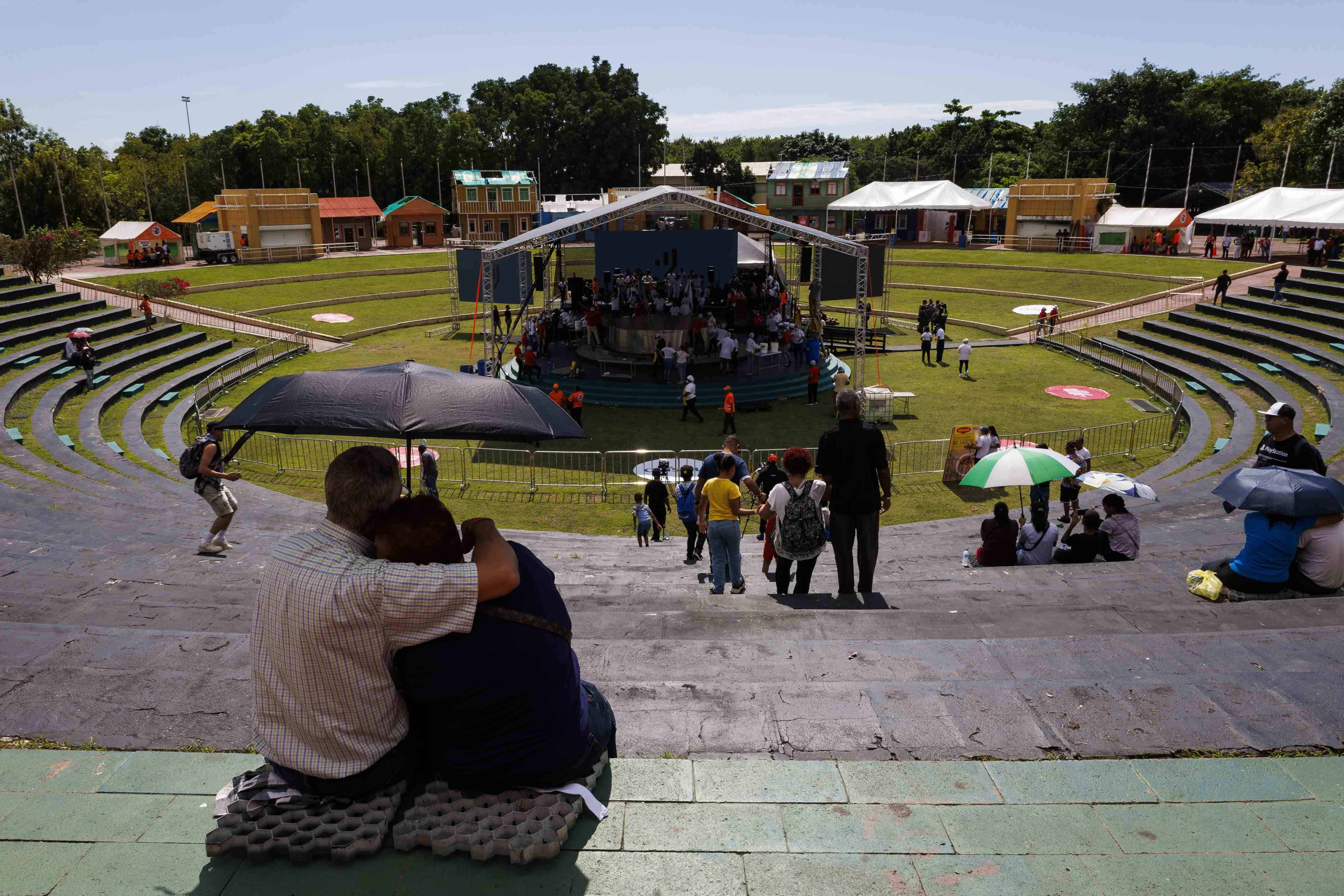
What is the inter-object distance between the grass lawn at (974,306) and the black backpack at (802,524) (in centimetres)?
2645

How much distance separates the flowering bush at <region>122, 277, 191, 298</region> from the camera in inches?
1326

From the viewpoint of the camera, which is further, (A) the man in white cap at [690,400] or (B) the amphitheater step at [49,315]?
(B) the amphitheater step at [49,315]

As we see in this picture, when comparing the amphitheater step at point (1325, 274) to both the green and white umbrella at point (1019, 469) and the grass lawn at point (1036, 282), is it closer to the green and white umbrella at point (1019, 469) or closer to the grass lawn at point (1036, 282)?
the grass lawn at point (1036, 282)

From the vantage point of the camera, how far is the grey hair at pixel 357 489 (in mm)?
3656

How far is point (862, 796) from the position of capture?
4.25 meters

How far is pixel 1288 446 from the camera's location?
8398 mm

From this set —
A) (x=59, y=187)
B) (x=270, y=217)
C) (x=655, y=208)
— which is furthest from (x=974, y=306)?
(x=59, y=187)

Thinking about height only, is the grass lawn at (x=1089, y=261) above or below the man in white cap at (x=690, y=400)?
above

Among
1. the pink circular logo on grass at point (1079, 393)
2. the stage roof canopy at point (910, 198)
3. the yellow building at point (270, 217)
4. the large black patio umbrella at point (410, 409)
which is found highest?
the stage roof canopy at point (910, 198)

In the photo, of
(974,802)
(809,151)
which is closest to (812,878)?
(974,802)

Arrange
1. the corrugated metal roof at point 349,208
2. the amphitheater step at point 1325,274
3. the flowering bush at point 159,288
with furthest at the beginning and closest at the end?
the corrugated metal roof at point 349,208 < the flowering bush at point 159,288 < the amphitheater step at point 1325,274

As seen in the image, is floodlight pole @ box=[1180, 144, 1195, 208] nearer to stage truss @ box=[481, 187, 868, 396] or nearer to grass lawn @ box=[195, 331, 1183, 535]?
grass lawn @ box=[195, 331, 1183, 535]

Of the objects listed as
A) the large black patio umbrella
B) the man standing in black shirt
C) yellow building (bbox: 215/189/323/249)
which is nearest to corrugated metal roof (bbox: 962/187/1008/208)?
yellow building (bbox: 215/189/323/249)

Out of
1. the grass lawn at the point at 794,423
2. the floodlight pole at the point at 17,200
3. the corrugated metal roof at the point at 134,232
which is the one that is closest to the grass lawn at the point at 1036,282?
the grass lawn at the point at 794,423
